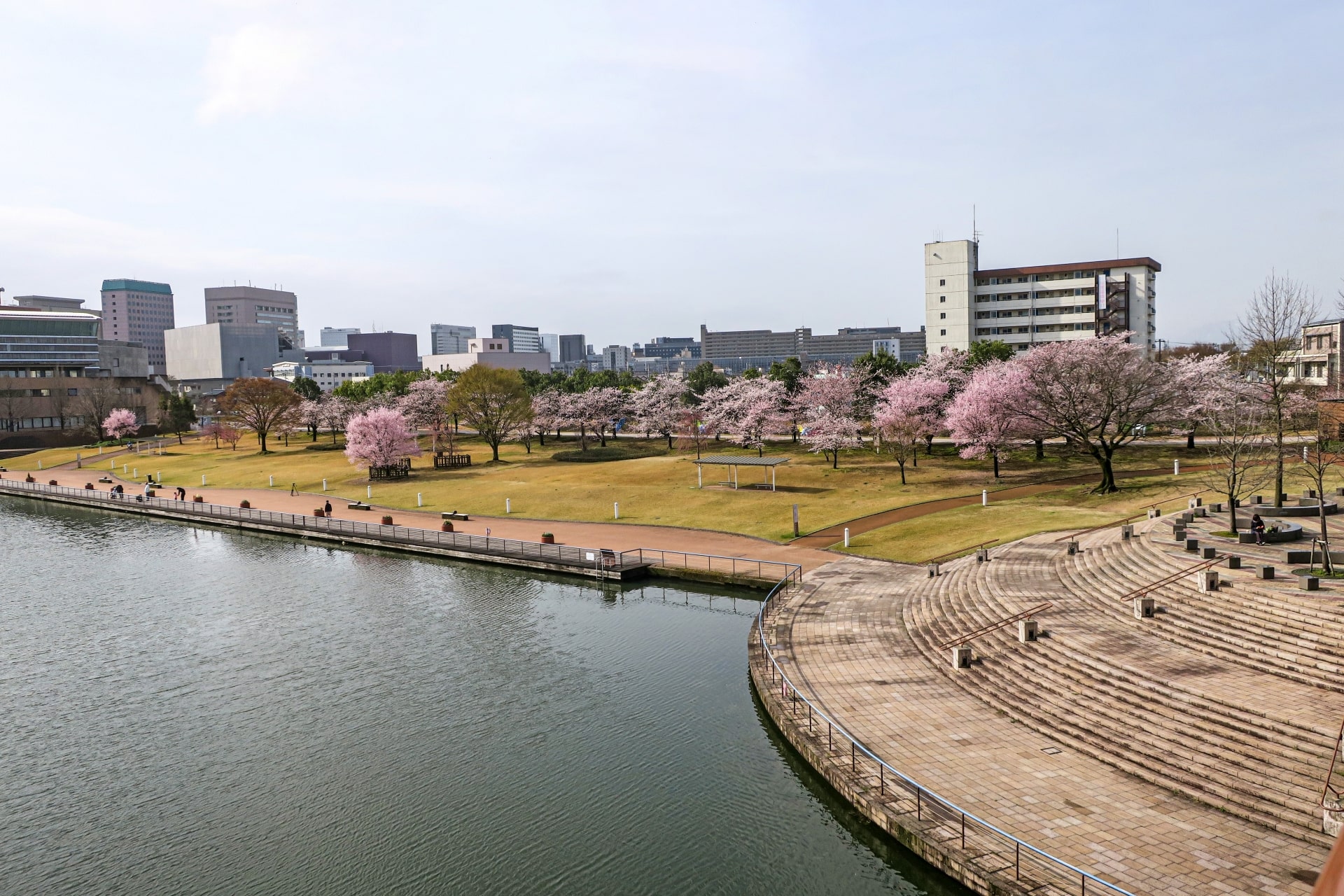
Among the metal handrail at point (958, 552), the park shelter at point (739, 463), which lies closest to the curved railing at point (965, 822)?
the metal handrail at point (958, 552)

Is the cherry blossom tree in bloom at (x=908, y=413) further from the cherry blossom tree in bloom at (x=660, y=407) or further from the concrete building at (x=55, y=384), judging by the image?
the concrete building at (x=55, y=384)

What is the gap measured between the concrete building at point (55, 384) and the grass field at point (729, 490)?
1878 inches

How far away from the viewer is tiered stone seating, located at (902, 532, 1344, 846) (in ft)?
64.9

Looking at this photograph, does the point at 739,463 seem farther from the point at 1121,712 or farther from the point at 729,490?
the point at 1121,712

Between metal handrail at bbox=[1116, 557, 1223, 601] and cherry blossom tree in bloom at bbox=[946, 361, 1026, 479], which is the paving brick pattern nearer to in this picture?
metal handrail at bbox=[1116, 557, 1223, 601]

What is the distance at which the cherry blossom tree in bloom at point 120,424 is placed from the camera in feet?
Result: 449

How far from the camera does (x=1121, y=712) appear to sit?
23328mm

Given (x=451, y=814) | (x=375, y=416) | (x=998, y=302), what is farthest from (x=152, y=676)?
(x=998, y=302)

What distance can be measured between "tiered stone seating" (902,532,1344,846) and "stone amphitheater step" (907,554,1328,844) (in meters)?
0.03

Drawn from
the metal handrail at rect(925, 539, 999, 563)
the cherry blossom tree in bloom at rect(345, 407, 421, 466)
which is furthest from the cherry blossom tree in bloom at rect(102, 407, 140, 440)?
the metal handrail at rect(925, 539, 999, 563)

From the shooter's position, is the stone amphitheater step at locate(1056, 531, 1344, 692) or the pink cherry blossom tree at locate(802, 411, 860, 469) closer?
the stone amphitheater step at locate(1056, 531, 1344, 692)

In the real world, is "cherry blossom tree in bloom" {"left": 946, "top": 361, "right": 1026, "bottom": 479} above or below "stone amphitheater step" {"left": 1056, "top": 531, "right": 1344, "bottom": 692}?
above

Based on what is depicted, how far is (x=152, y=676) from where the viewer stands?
35.2 m

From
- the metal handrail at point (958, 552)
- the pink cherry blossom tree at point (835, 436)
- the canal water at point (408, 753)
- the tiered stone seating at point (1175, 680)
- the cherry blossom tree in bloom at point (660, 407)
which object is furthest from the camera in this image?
the cherry blossom tree in bloom at point (660, 407)
